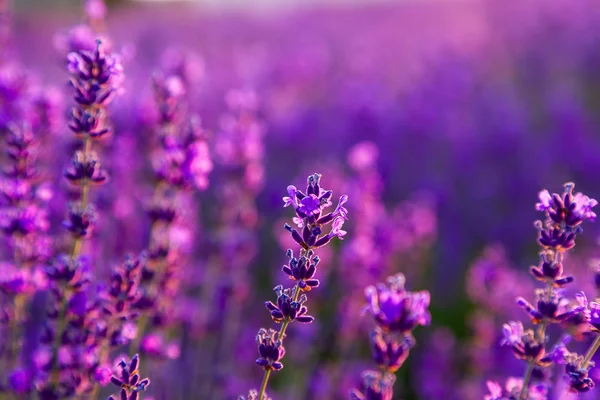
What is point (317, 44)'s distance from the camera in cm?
1065

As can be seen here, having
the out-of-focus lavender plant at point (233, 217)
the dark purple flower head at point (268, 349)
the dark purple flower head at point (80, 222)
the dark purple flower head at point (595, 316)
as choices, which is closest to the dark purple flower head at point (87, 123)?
the dark purple flower head at point (80, 222)

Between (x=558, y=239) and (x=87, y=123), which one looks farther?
(x=87, y=123)

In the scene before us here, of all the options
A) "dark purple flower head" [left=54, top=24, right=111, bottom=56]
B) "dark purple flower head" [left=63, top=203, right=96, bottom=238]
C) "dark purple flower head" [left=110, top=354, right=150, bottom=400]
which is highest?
"dark purple flower head" [left=54, top=24, right=111, bottom=56]

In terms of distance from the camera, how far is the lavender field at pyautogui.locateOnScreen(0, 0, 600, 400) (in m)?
1.69

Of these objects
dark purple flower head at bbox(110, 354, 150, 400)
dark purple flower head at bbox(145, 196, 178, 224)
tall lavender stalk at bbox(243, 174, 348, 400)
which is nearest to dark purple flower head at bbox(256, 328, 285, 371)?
tall lavender stalk at bbox(243, 174, 348, 400)

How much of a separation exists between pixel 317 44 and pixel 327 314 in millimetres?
6851

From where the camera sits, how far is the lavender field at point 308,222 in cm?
169

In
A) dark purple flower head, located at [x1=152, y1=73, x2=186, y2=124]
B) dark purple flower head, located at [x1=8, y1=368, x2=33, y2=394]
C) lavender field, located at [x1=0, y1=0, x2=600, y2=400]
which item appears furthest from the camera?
dark purple flower head, located at [x1=152, y1=73, x2=186, y2=124]

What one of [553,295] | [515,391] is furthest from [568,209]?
[515,391]

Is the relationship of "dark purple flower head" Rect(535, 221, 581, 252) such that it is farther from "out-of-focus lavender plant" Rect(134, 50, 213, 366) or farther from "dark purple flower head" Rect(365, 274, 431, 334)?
"out-of-focus lavender plant" Rect(134, 50, 213, 366)

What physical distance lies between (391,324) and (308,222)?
299mm

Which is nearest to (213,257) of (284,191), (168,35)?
(284,191)

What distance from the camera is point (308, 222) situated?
153 cm

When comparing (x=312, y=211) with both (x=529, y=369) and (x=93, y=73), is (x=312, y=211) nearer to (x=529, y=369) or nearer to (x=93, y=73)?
(x=529, y=369)
